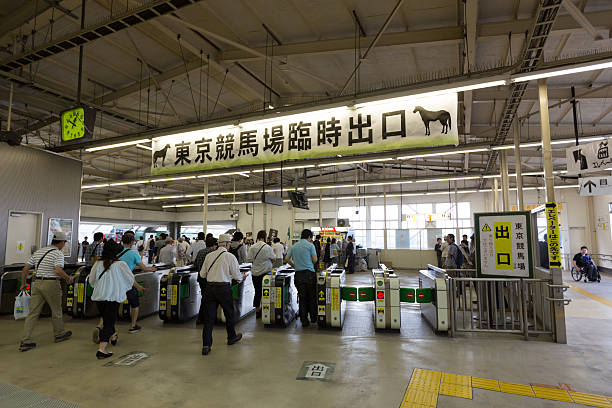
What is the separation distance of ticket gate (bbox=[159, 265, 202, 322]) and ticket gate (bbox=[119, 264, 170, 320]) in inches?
28.0

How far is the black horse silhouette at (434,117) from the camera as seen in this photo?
457 cm

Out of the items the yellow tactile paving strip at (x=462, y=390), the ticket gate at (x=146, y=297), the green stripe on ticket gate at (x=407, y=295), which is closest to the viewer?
the yellow tactile paving strip at (x=462, y=390)

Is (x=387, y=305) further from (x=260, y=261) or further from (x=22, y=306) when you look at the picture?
(x=22, y=306)

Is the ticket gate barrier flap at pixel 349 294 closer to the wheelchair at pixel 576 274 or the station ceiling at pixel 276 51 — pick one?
the station ceiling at pixel 276 51

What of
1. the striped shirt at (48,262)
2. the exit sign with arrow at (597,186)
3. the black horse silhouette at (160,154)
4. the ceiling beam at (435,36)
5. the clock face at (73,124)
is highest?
the ceiling beam at (435,36)

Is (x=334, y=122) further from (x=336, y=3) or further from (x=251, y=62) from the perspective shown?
(x=251, y=62)

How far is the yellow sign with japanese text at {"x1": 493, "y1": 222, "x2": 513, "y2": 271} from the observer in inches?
230

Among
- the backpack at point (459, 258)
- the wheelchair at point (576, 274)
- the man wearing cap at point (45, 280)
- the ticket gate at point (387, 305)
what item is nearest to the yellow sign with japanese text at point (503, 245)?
the ticket gate at point (387, 305)

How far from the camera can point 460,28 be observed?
17.3ft

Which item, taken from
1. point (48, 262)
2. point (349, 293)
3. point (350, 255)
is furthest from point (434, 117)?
point (350, 255)

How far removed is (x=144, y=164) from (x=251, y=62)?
1153cm

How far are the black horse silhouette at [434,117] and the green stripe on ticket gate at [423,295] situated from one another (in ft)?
9.06

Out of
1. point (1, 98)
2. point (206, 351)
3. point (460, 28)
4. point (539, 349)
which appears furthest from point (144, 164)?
point (539, 349)

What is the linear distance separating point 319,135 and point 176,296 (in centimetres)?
394
